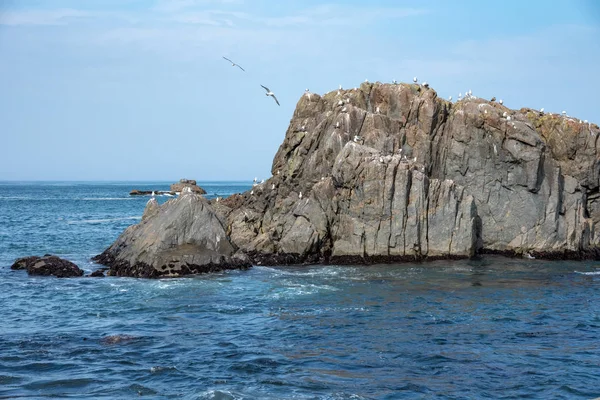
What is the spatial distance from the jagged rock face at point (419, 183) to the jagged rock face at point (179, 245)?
4.04 meters

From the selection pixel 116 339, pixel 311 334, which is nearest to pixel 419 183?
pixel 311 334

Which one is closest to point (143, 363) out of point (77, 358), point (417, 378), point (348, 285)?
point (77, 358)

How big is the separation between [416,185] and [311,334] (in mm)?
19510

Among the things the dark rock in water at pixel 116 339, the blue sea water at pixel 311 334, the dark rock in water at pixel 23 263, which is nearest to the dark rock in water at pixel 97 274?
the blue sea water at pixel 311 334

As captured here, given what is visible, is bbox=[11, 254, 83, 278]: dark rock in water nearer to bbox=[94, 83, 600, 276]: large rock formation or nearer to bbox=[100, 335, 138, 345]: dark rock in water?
bbox=[94, 83, 600, 276]: large rock formation

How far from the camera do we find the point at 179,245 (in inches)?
1538

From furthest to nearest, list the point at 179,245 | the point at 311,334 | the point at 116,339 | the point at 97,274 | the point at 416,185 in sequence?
the point at 416,185, the point at 179,245, the point at 97,274, the point at 311,334, the point at 116,339

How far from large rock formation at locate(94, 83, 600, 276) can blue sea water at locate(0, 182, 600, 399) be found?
2617 millimetres

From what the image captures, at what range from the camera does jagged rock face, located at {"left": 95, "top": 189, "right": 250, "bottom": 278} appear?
38.5m

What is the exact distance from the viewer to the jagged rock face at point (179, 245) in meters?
38.5

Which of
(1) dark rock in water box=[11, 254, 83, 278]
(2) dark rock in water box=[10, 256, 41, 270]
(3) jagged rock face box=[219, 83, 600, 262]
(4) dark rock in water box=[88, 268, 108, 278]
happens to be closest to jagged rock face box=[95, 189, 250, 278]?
(4) dark rock in water box=[88, 268, 108, 278]

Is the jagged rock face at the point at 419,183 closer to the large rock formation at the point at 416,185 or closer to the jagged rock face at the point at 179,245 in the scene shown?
the large rock formation at the point at 416,185

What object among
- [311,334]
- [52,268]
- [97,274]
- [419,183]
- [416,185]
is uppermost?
[419,183]

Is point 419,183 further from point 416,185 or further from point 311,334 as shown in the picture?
point 311,334
